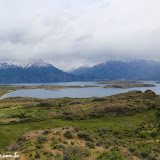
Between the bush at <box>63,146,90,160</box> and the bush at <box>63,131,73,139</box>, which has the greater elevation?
the bush at <box>63,146,90,160</box>

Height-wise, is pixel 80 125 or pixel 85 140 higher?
pixel 85 140

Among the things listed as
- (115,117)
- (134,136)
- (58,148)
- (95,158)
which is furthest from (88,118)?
(95,158)

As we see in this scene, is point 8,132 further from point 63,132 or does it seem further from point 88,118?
point 88,118

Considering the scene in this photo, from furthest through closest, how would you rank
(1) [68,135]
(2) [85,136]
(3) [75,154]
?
(1) [68,135], (2) [85,136], (3) [75,154]

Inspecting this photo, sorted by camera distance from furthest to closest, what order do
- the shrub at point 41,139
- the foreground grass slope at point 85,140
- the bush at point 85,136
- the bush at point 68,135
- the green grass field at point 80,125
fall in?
1. the green grass field at point 80,125
2. the bush at point 68,135
3. the bush at point 85,136
4. the shrub at point 41,139
5. the foreground grass slope at point 85,140

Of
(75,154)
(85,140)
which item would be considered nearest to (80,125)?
(85,140)

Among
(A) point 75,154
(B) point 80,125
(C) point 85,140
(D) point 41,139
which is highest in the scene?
(A) point 75,154

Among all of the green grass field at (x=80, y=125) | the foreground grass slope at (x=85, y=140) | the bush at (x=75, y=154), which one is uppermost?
the bush at (x=75, y=154)

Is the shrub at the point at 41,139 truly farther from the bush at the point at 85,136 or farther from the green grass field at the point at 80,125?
the green grass field at the point at 80,125

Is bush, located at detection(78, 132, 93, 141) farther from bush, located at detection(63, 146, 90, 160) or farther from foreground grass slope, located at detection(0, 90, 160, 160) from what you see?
bush, located at detection(63, 146, 90, 160)

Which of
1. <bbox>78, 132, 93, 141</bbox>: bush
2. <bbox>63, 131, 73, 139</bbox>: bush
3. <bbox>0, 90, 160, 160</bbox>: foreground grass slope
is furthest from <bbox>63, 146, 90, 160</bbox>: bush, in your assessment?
<bbox>63, 131, 73, 139</bbox>: bush

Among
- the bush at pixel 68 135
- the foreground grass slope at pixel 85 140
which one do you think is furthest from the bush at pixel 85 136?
the bush at pixel 68 135

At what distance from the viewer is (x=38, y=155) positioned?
17172 millimetres

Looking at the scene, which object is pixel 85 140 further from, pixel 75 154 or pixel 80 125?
pixel 80 125
